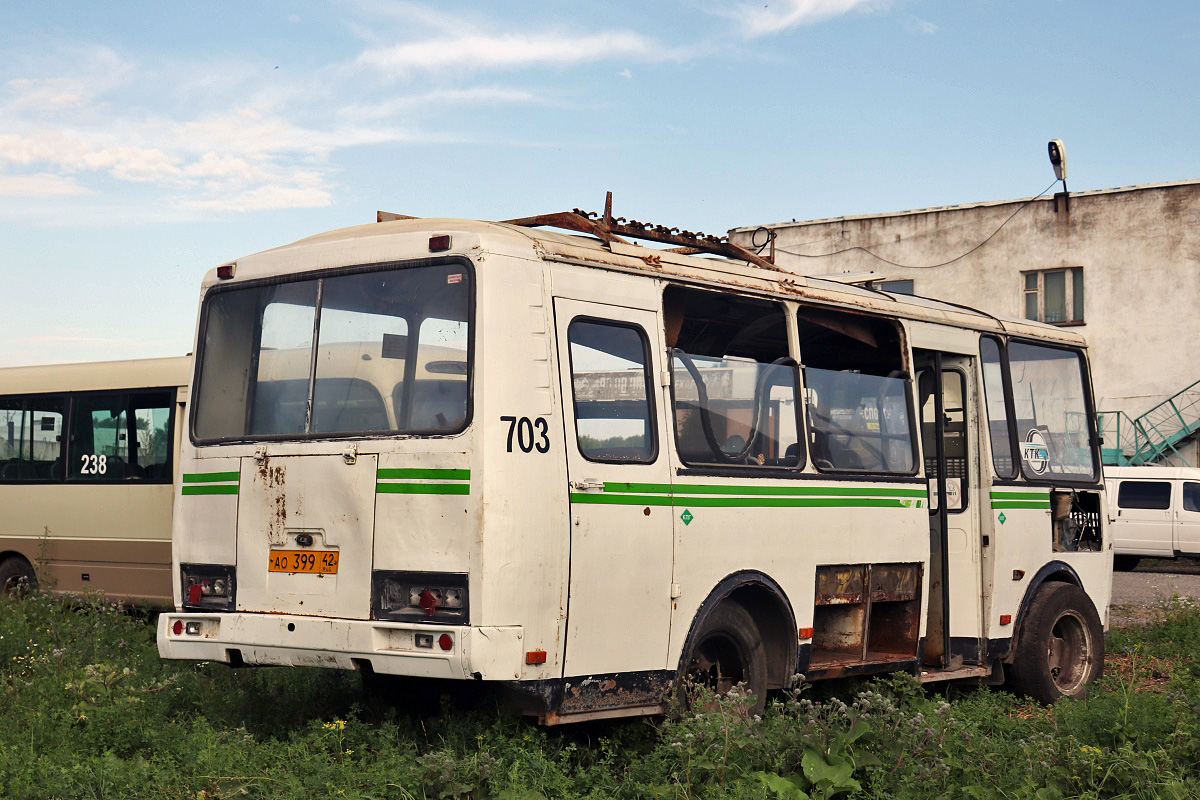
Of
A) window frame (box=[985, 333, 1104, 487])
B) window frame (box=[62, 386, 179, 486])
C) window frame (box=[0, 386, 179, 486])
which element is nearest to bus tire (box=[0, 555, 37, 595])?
window frame (box=[0, 386, 179, 486])

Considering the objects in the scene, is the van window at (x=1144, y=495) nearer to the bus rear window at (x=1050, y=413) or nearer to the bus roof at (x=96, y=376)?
the bus rear window at (x=1050, y=413)

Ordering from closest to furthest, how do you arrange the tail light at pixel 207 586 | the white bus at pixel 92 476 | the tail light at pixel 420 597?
the tail light at pixel 420 597
the tail light at pixel 207 586
the white bus at pixel 92 476

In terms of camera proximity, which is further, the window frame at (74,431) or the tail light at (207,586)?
the window frame at (74,431)

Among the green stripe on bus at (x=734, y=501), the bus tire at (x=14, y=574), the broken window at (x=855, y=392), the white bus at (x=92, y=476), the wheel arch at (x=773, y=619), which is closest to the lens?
the green stripe on bus at (x=734, y=501)

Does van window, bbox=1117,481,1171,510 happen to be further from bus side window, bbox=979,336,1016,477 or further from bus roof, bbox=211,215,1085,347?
bus roof, bbox=211,215,1085,347

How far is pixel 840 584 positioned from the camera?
8383 mm

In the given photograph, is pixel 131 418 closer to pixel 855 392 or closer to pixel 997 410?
pixel 855 392

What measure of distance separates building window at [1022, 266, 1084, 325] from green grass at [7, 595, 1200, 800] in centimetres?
2550

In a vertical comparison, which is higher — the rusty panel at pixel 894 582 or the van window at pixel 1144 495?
the van window at pixel 1144 495

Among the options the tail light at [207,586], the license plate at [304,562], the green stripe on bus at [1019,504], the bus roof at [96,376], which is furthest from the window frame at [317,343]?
the bus roof at [96,376]

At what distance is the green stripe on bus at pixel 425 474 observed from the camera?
626 centimetres

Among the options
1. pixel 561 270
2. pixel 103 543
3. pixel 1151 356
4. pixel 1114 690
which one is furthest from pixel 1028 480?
pixel 1151 356

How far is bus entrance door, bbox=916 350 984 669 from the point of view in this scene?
9602 millimetres

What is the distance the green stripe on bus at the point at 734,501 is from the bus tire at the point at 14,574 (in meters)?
10.1
